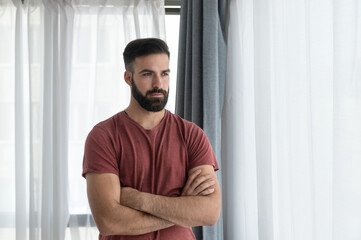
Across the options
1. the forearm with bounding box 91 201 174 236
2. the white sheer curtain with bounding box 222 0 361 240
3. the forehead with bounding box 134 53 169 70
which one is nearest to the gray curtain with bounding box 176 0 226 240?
the white sheer curtain with bounding box 222 0 361 240

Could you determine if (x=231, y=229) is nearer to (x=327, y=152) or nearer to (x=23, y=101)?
(x=327, y=152)

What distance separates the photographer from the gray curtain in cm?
249

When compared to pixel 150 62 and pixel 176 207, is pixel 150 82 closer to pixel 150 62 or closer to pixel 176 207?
pixel 150 62

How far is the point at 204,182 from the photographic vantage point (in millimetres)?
1627

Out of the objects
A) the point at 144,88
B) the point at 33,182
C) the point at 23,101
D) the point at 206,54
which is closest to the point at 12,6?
the point at 23,101

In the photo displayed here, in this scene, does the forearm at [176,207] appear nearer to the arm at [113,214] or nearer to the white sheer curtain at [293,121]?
the arm at [113,214]

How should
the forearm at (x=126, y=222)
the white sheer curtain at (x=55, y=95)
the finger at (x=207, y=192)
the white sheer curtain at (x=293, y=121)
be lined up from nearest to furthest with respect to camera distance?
the white sheer curtain at (x=293, y=121) → the forearm at (x=126, y=222) → the finger at (x=207, y=192) → the white sheer curtain at (x=55, y=95)

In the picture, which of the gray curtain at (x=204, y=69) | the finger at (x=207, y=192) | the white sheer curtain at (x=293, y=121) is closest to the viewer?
the white sheer curtain at (x=293, y=121)

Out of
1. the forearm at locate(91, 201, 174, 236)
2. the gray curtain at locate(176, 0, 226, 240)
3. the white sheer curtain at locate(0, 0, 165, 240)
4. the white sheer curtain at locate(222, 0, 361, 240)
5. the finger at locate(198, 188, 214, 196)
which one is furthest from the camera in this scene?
the white sheer curtain at locate(0, 0, 165, 240)

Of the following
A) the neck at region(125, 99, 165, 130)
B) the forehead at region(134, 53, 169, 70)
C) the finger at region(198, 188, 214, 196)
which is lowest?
the finger at region(198, 188, 214, 196)

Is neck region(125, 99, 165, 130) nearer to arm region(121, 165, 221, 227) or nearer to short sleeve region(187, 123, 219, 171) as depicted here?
short sleeve region(187, 123, 219, 171)

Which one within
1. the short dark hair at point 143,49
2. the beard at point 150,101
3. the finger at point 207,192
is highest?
the short dark hair at point 143,49

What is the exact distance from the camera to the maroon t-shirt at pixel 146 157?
158 cm

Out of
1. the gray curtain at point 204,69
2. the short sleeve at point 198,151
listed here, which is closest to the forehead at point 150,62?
the short sleeve at point 198,151
